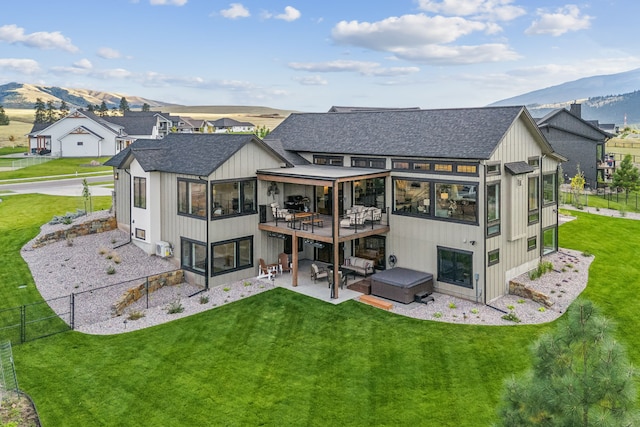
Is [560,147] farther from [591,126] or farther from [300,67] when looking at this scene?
[300,67]

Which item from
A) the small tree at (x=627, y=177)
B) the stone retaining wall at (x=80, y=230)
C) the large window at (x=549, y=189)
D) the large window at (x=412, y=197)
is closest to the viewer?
the large window at (x=412, y=197)

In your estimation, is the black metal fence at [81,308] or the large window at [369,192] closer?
the black metal fence at [81,308]

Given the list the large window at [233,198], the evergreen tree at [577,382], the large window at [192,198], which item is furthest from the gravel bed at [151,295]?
the evergreen tree at [577,382]

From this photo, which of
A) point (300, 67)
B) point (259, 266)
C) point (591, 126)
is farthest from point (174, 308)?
point (300, 67)

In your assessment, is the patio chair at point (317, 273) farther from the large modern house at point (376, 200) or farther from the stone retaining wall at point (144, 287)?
the stone retaining wall at point (144, 287)

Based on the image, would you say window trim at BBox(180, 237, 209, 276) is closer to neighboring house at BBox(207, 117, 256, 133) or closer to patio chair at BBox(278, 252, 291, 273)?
patio chair at BBox(278, 252, 291, 273)

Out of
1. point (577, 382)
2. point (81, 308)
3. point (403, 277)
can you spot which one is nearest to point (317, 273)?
point (403, 277)

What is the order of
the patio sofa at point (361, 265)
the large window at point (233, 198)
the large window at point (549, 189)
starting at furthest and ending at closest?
1. the large window at point (549, 189)
2. the patio sofa at point (361, 265)
3. the large window at point (233, 198)

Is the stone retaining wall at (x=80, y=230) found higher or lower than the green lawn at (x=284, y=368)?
higher
